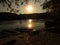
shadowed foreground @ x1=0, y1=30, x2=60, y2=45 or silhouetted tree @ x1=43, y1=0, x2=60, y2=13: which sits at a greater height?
silhouetted tree @ x1=43, y1=0, x2=60, y2=13

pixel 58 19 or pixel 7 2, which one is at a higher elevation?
pixel 7 2

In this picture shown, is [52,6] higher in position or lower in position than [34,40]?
higher

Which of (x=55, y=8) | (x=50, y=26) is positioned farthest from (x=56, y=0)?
(x=50, y=26)

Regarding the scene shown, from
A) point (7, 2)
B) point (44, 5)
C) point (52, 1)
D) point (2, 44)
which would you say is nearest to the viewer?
point (7, 2)

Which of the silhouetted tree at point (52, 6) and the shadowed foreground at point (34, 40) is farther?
the silhouetted tree at point (52, 6)

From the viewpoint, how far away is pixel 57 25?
2247cm

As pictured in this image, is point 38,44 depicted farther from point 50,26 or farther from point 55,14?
point 50,26

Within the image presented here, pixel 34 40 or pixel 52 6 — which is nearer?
pixel 34 40

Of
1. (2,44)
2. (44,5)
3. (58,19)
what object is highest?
(44,5)

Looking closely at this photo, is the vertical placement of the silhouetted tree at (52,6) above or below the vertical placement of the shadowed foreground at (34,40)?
above

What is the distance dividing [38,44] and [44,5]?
1021cm

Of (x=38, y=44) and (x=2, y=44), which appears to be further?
(x=2, y=44)

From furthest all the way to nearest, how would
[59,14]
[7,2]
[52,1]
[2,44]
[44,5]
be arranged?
[44,5], [52,1], [59,14], [2,44], [7,2]

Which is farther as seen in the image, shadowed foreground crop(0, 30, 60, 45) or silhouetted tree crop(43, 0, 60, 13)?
silhouetted tree crop(43, 0, 60, 13)
